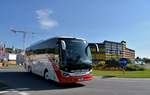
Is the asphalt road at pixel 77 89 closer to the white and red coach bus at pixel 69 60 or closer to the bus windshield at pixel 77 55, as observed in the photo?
the white and red coach bus at pixel 69 60

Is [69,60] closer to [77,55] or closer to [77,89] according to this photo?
[77,55]

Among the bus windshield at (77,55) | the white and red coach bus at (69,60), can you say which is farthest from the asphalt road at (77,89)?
the bus windshield at (77,55)

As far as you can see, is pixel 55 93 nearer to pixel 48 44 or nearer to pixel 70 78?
pixel 70 78

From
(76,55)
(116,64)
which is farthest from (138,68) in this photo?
(76,55)

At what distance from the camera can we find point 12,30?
81.2 meters

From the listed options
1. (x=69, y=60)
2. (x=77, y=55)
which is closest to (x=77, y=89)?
(x=69, y=60)

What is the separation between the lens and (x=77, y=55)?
18.1 m

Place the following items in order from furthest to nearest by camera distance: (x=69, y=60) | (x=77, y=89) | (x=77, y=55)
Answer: (x=77, y=55)
(x=69, y=60)
(x=77, y=89)

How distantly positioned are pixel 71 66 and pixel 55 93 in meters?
3.05

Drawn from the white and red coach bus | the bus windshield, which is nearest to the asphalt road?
the white and red coach bus

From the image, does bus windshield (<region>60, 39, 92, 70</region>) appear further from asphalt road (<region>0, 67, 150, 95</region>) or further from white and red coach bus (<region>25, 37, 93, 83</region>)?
asphalt road (<region>0, 67, 150, 95</region>)

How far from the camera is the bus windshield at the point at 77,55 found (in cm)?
1773

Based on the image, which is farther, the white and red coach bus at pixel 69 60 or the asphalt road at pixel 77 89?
the white and red coach bus at pixel 69 60

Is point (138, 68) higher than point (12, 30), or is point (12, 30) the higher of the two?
Answer: point (12, 30)
